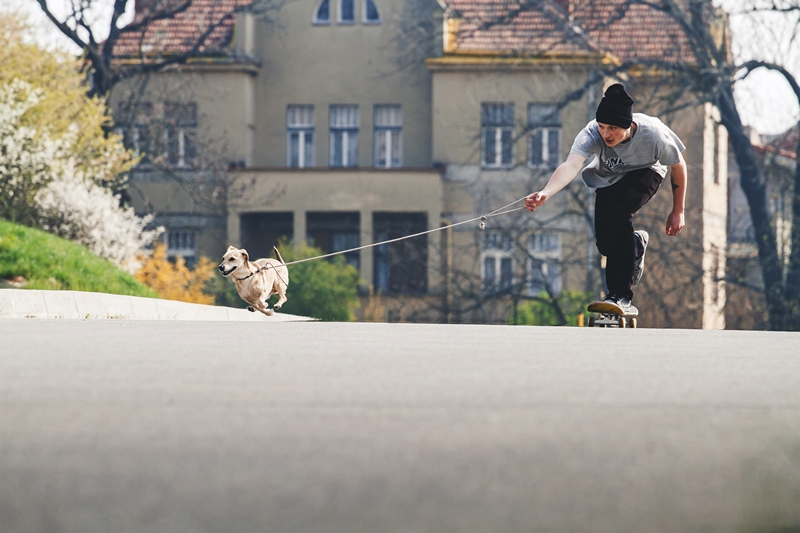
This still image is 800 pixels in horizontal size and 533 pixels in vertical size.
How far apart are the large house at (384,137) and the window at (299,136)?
0.04 m

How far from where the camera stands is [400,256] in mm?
32781

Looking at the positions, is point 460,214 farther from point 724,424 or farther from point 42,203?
point 724,424

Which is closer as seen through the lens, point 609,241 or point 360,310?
point 609,241

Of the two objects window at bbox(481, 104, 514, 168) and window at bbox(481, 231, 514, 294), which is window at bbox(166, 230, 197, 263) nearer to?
window at bbox(481, 231, 514, 294)

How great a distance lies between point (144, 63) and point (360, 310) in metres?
8.68

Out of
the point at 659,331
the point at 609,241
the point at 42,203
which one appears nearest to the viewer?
the point at 659,331

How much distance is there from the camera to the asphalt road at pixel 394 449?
312cm

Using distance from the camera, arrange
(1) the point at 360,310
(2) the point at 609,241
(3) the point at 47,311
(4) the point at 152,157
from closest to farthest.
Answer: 1. (2) the point at 609,241
2. (3) the point at 47,311
3. (4) the point at 152,157
4. (1) the point at 360,310

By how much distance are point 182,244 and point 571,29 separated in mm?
13780

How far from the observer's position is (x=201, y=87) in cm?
3478

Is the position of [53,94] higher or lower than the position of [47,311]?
higher

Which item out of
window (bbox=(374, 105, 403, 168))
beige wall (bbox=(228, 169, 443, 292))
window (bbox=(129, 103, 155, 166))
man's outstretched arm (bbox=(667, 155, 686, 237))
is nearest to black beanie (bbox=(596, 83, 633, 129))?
man's outstretched arm (bbox=(667, 155, 686, 237))

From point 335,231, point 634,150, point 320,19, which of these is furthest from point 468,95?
point 634,150

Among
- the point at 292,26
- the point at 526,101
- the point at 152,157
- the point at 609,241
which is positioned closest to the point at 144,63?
the point at 152,157
